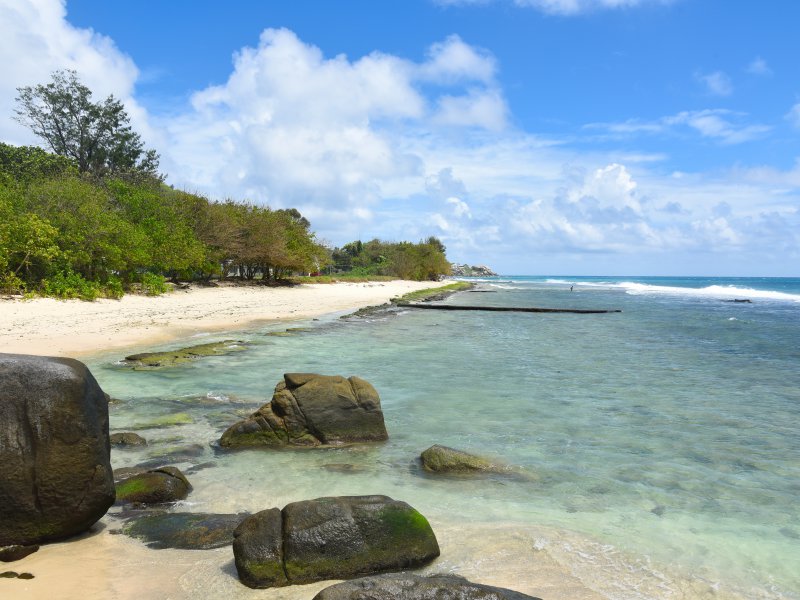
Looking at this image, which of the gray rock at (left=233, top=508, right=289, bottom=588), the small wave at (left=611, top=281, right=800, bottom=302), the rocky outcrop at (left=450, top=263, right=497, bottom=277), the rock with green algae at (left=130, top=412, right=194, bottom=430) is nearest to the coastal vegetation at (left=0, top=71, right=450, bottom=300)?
the rock with green algae at (left=130, top=412, right=194, bottom=430)

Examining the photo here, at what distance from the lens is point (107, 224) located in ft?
93.0

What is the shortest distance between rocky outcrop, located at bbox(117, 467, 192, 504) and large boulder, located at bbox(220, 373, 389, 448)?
6.59 ft

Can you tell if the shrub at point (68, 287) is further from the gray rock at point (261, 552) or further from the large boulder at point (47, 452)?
the gray rock at point (261, 552)

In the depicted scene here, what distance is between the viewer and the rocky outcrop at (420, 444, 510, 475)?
7.65 meters

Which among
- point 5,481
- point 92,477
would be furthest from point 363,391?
point 5,481

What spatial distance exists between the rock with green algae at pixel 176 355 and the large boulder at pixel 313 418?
6.94 meters

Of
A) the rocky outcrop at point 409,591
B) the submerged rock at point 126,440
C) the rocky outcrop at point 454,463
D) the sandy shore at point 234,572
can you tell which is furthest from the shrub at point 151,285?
the rocky outcrop at point 409,591

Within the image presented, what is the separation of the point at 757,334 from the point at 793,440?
70.5 feet

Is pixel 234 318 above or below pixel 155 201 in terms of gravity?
below

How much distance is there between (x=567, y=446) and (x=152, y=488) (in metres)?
6.17

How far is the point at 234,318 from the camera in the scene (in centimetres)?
2823

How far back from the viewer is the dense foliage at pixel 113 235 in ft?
81.6

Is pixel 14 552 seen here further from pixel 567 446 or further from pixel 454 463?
pixel 567 446

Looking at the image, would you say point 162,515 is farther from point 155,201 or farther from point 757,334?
point 155,201
